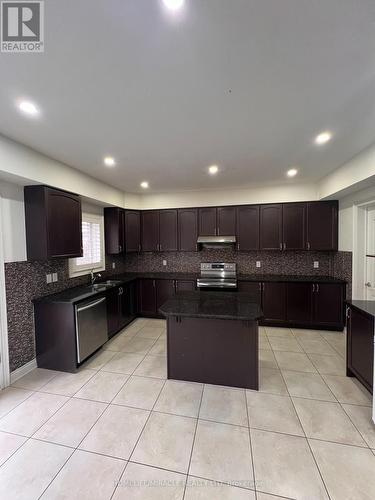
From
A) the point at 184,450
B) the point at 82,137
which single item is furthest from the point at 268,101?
the point at 184,450

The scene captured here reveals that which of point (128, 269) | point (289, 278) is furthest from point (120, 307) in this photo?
point (289, 278)

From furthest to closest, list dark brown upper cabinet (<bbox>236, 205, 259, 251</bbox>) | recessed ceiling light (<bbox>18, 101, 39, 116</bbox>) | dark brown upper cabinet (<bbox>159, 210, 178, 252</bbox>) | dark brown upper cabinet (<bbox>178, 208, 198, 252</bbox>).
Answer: dark brown upper cabinet (<bbox>159, 210, 178, 252</bbox>), dark brown upper cabinet (<bbox>178, 208, 198, 252</bbox>), dark brown upper cabinet (<bbox>236, 205, 259, 251</bbox>), recessed ceiling light (<bbox>18, 101, 39, 116</bbox>)

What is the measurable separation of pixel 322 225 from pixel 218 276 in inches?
85.2

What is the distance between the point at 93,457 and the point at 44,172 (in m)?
2.85

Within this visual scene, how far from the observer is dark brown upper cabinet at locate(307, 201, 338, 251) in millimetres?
3881

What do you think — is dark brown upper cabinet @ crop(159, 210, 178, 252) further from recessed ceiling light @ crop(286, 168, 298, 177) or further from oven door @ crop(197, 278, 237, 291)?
recessed ceiling light @ crop(286, 168, 298, 177)

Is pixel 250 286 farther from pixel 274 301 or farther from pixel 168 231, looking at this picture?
pixel 168 231

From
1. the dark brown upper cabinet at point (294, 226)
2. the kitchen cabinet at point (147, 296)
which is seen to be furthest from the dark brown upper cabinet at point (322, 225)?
the kitchen cabinet at point (147, 296)

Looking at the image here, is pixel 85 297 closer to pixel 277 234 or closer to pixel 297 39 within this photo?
pixel 297 39

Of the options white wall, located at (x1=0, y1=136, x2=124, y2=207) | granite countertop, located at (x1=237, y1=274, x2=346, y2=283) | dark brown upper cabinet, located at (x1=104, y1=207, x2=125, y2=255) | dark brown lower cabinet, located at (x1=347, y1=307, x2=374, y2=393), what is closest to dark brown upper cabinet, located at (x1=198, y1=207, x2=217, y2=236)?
granite countertop, located at (x1=237, y1=274, x2=346, y2=283)

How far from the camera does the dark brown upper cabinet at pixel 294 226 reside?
400 cm

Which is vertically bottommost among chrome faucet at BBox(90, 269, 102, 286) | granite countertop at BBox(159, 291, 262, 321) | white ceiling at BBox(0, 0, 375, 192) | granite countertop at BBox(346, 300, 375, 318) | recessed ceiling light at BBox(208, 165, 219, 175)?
granite countertop at BBox(159, 291, 262, 321)

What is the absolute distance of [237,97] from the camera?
1592 millimetres

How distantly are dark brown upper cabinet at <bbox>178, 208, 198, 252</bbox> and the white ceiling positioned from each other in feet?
6.32
